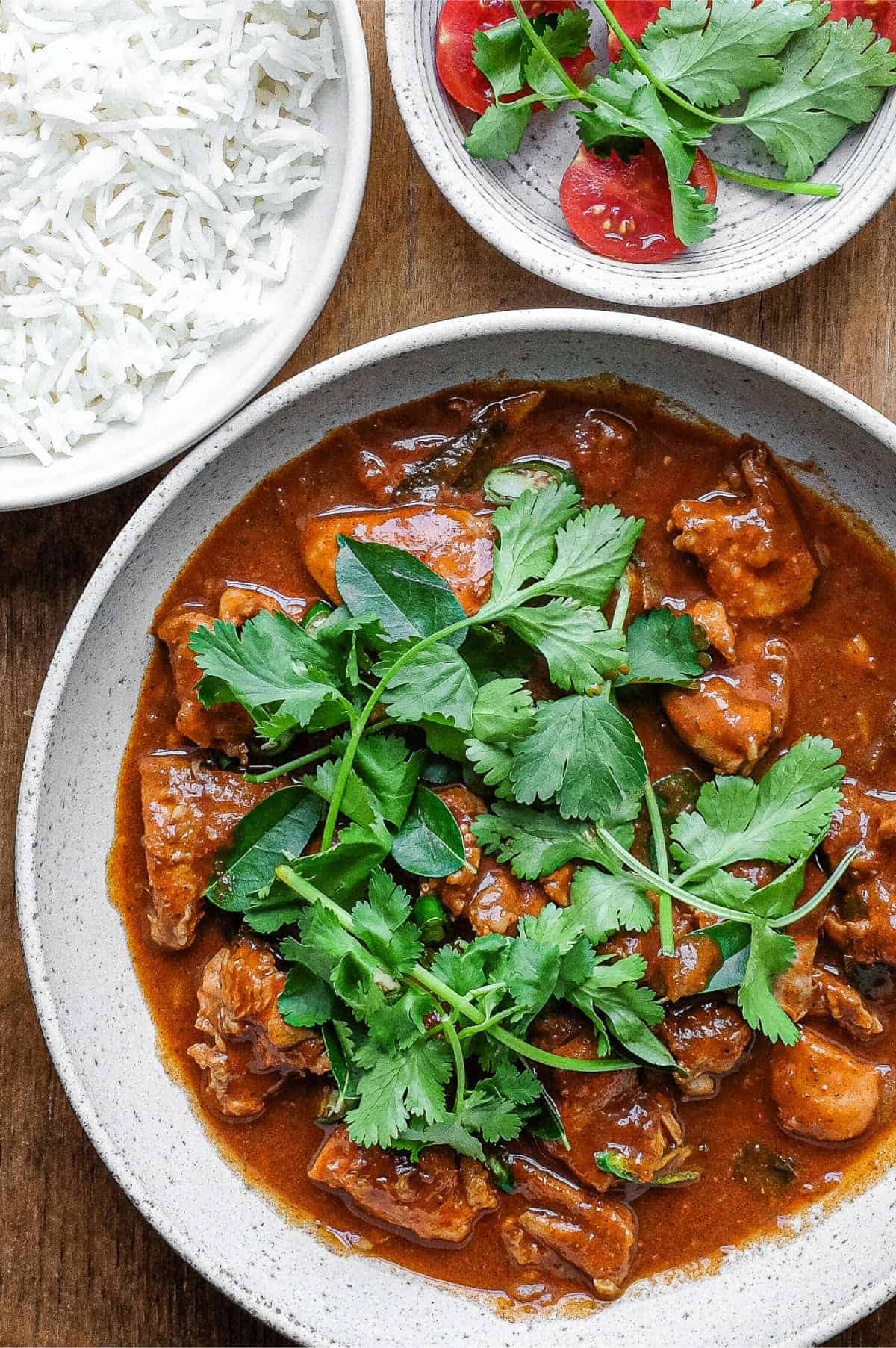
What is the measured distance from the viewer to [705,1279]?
2.55 meters

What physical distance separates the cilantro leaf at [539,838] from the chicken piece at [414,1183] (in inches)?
26.7

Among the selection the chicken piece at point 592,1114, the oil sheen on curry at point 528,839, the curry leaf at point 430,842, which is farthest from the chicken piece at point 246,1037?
the chicken piece at point 592,1114

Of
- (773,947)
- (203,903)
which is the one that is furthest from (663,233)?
(203,903)

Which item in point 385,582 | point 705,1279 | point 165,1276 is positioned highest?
point 385,582

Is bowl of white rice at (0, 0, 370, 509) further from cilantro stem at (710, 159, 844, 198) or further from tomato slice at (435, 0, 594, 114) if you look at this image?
cilantro stem at (710, 159, 844, 198)

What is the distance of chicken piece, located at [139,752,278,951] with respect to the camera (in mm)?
2461

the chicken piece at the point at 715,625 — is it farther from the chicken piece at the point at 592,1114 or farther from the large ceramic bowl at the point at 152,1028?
the chicken piece at the point at 592,1114

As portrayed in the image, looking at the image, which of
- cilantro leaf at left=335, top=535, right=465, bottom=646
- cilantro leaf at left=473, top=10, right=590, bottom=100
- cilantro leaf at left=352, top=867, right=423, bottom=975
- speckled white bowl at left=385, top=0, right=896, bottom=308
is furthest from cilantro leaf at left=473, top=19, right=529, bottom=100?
cilantro leaf at left=352, top=867, right=423, bottom=975

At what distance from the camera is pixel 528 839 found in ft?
7.90

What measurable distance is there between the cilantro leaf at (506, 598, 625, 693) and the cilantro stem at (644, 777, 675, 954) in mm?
298

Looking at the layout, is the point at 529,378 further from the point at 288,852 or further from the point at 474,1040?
the point at 474,1040

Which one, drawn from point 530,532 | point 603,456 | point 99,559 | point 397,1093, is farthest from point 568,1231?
point 99,559

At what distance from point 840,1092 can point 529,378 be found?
1.72 metres

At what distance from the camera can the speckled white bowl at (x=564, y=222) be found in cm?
247
